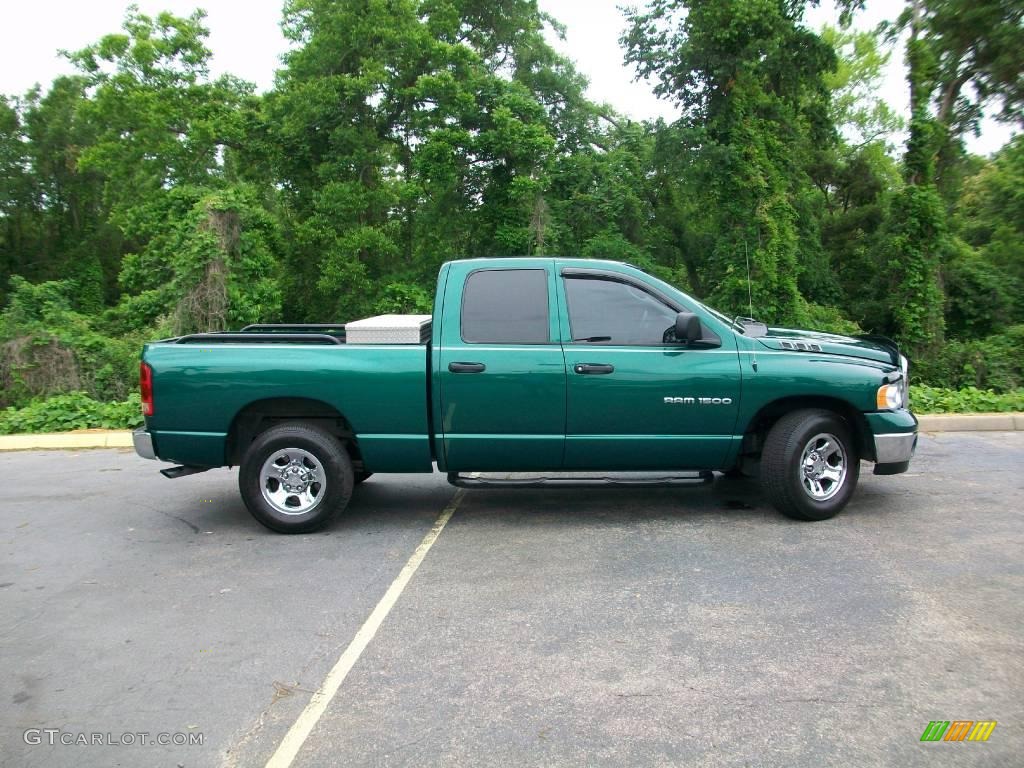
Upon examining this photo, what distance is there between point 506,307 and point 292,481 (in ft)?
6.80

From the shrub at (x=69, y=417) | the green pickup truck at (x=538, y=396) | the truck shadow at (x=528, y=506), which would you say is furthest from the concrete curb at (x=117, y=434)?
the green pickup truck at (x=538, y=396)

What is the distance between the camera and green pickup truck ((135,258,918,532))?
5.82m

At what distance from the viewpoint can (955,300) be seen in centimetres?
2211

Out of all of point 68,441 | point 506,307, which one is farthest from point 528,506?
point 68,441

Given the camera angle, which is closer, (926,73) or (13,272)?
(926,73)

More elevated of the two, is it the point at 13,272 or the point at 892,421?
the point at 13,272

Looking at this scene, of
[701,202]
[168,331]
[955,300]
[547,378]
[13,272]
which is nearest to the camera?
[547,378]

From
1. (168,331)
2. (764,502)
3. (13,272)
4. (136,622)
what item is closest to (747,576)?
(764,502)

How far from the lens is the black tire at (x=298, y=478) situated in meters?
5.90

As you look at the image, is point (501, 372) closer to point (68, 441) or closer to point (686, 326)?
point (686, 326)

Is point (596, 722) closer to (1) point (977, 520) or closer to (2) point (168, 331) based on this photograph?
(1) point (977, 520)

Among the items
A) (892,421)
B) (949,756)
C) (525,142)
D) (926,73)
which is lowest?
(949,756)

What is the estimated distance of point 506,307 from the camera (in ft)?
19.6

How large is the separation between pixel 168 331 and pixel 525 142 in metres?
8.47
